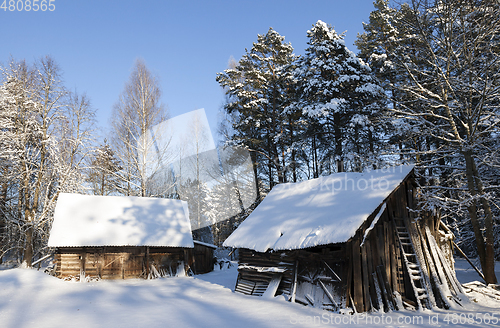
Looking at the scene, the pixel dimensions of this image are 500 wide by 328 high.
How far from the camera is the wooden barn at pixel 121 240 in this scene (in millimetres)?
20297

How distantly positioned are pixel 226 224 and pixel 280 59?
23815 mm

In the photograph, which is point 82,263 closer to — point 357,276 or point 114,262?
point 114,262

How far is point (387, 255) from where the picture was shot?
A: 492 inches

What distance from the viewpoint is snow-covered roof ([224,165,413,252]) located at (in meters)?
12.1

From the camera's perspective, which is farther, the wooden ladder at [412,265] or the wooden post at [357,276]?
the wooden ladder at [412,265]

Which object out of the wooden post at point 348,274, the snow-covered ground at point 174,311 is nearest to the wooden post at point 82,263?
the snow-covered ground at point 174,311

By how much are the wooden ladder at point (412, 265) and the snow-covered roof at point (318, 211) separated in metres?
1.79

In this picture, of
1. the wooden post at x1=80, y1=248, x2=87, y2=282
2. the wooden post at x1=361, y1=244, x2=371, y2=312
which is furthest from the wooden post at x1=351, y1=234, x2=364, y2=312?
the wooden post at x1=80, y1=248, x2=87, y2=282

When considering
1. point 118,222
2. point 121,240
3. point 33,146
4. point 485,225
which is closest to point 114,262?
point 121,240

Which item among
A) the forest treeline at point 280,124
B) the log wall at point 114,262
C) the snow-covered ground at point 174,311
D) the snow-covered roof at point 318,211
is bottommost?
the snow-covered ground at point 174,311

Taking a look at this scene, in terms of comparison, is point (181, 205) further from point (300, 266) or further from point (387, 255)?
point (387, 255)

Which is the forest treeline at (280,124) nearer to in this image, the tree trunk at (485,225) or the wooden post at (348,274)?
the tree trunk at (485,225)

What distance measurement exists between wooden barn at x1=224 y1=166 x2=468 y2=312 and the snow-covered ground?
2.22 ft

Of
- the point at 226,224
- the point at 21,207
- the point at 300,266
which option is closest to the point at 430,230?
the point at 300,266
